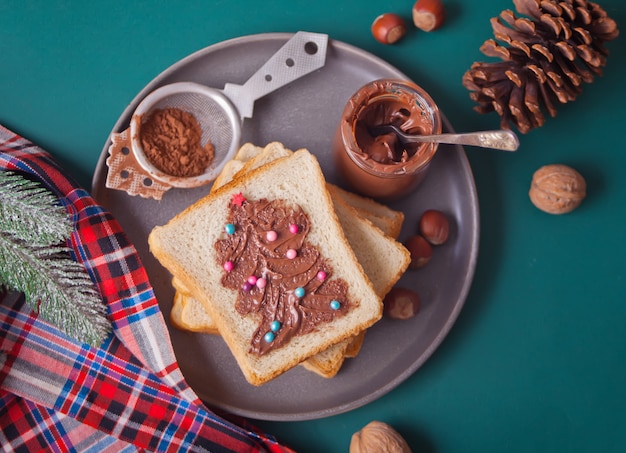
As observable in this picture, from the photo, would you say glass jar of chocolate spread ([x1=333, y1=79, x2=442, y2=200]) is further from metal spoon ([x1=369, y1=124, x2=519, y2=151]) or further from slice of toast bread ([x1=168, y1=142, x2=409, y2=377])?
slice of toast bread ([x1=168, y1=142, x2=409, y2=377])

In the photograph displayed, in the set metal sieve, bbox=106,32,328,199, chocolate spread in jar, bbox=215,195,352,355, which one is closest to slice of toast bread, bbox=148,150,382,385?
chocolate spread in jar, bbox=215,195,352,355

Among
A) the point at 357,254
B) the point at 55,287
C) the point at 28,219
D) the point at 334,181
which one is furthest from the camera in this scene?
the point at 334,181

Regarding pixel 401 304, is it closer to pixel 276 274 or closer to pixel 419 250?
pixel 419 250

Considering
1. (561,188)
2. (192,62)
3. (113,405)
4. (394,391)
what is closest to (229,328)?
(113,405)

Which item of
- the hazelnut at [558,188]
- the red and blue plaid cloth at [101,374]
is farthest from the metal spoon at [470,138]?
the red and blue plaid cloth at [101,374]

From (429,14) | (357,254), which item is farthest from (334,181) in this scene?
(429,14)

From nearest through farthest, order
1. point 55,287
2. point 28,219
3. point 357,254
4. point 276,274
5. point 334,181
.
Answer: point 28,219 → point 55,287 → point 276,274 → point 357,254 → point 334,181

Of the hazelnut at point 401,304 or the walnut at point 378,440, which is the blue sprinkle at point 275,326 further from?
the walnut at point 378,440
